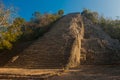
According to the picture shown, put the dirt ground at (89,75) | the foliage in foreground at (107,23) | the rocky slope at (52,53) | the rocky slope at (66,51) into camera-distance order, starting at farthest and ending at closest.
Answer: the foliage in foreground at (107,23) → the rocky slope at (66,51) → the rocky slope at (52,53) → the dirt ground at (89,75)

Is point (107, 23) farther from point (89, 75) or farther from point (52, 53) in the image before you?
point (89, 75)

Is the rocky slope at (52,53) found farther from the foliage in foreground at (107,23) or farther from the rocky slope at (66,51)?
the foliage in foreground at (107,23)

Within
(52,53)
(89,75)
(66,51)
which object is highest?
(66,51)

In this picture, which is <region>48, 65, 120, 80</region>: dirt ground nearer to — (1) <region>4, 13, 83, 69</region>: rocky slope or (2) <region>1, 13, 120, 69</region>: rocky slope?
(2) <region>1, 13, 120, 69</region>: rocky slope

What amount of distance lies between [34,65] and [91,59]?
6536mm

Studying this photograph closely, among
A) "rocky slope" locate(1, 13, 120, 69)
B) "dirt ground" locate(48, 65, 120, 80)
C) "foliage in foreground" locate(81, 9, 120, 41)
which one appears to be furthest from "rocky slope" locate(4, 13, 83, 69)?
"foliage in foreground" locate(81, 9, 120, 41)

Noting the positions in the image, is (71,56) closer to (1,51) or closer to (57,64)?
(57,64)

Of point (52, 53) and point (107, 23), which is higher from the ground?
point (107, 23)

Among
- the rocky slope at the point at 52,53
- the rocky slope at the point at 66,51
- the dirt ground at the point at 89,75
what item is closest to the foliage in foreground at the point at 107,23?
the rocky slope at the point at 66,51

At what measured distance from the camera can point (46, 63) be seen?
21.3m

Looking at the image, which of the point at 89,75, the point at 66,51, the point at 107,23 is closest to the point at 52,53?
the point at 66,51

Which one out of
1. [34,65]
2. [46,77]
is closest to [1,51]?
[34,65]

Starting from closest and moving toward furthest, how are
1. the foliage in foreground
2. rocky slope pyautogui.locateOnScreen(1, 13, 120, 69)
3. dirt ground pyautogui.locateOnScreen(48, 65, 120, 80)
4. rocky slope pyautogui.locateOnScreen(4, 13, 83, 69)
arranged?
dirt ground pyautogui.locateOnScreen(48, 65, 120, 80), rocky slope pyautogui.locateOnScreen(4, 13, 83, 69), rocky slope pyautogui.locateOnScreen(1, 13, 120, 69), the foliage in foreground

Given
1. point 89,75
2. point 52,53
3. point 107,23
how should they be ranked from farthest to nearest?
point 107,23, point 52,53, point 89,75
